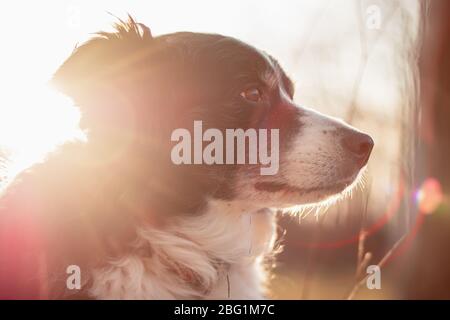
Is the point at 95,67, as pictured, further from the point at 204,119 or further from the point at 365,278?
the point at 365,278

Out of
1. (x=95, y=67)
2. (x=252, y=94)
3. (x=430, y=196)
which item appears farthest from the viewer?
(x=430, y=196)

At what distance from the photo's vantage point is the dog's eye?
3785 millimetres

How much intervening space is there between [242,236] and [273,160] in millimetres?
496

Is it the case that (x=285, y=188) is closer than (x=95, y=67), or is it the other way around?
(x=95, y=67)

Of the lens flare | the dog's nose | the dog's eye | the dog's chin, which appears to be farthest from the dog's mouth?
the lens flare

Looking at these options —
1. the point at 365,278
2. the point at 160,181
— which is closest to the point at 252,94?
the point at 160,181

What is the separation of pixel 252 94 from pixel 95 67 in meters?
0.89

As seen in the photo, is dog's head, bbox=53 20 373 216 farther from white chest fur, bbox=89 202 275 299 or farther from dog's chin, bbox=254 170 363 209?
white chest fur, bbox=89 202 275 299

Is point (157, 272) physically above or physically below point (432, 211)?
below

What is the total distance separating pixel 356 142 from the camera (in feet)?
12.2

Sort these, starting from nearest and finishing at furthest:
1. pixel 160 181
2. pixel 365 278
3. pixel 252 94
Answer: pixel 160 181, pixel 252 94, pixel 365 278
